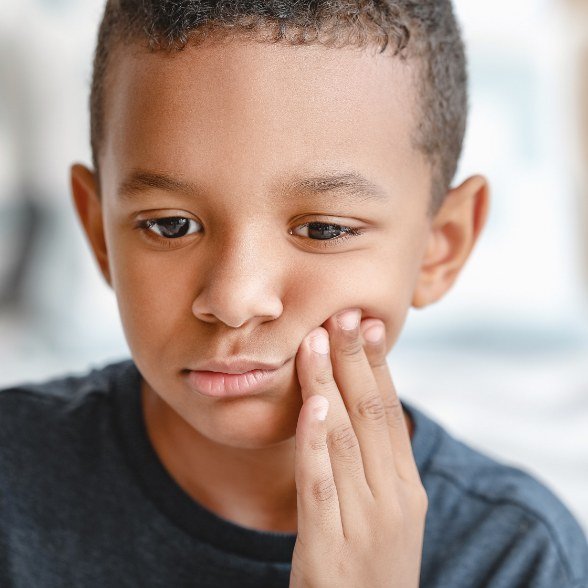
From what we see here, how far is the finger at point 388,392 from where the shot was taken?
1100 mm

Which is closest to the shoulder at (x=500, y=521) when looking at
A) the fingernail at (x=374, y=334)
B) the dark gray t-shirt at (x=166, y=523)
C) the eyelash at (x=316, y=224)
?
the dark gray t-shirt at (x=166, y=523)

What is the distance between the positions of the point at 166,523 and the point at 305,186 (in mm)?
509

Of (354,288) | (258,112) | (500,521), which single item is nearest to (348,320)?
(354,288)

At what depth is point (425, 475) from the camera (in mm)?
1311

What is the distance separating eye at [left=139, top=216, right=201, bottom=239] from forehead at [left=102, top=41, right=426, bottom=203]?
0.19ft

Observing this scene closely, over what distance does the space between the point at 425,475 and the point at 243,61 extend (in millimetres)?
604

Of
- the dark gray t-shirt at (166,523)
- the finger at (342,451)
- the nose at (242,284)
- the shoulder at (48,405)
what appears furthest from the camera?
the shoulder at (48,405)

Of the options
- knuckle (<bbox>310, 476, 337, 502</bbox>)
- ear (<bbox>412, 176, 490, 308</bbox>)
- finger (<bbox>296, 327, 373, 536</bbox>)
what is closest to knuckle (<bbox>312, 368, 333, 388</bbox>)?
finger (<bbox>296, 327, 373, 536</bbox>)

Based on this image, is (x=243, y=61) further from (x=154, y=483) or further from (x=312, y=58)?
(x=154, y=483)

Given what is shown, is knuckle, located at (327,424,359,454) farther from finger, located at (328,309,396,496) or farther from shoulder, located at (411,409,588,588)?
shoulder, located at (411,409,588,588)

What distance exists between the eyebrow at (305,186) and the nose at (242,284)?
0.06 metres

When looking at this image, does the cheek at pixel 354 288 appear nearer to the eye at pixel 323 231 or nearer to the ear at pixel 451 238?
the eye at pixel 323 231

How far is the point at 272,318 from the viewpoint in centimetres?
101

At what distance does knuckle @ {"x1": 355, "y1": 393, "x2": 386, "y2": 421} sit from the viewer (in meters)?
1.12
